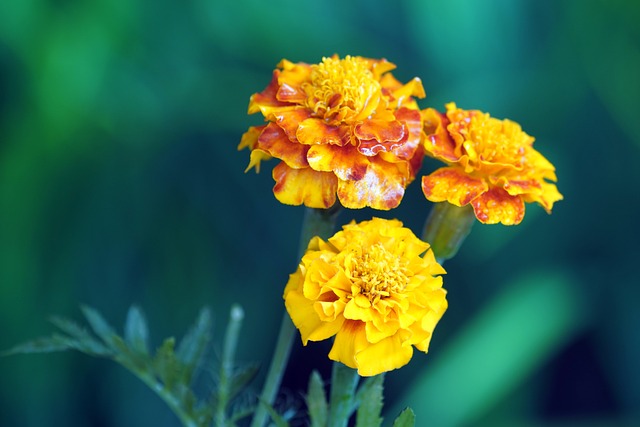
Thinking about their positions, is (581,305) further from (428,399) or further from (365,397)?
(365,397)

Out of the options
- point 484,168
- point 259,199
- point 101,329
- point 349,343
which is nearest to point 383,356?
point 349,343

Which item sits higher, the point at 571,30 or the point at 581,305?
the point at 571,30

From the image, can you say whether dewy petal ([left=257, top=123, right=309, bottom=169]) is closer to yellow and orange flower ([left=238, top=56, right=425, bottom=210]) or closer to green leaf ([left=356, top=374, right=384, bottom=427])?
yellow and orange flower ([left=238, top=56, right=425, bottom=210])

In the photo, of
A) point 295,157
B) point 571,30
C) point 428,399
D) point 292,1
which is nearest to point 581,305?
point 428,399

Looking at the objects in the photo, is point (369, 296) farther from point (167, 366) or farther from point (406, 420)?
point (167, 366)

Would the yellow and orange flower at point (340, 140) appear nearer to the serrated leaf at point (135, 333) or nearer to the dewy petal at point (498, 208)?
the dewy petal at point (498, 208)
